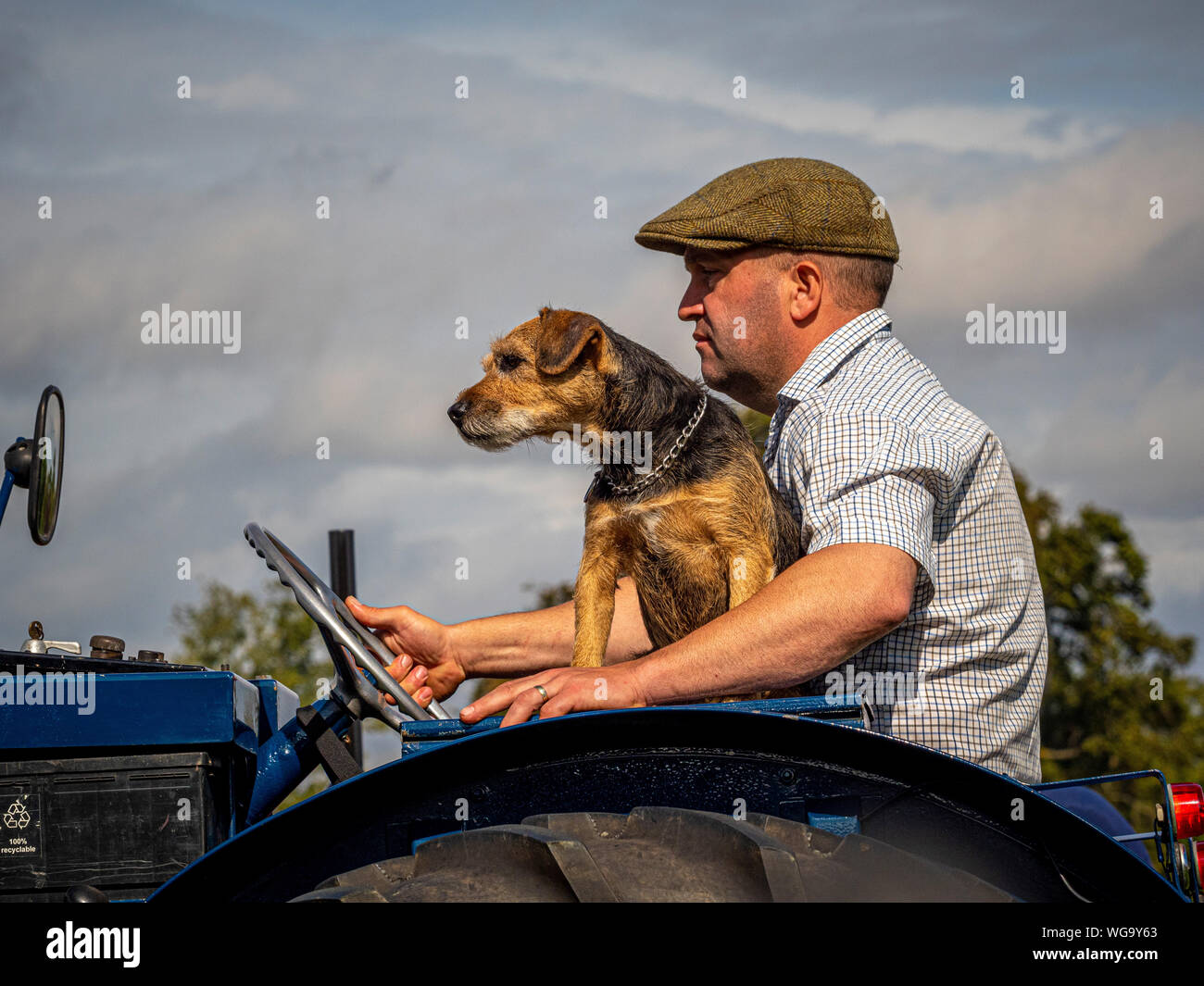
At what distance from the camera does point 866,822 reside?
1.93m

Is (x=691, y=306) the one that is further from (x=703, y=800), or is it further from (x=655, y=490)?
(x=703, y=800)

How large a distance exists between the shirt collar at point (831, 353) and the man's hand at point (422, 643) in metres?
1.34

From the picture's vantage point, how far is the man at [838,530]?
7.98 feet

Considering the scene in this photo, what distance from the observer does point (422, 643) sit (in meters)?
3.79

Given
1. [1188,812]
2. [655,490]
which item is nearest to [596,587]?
[655,490]

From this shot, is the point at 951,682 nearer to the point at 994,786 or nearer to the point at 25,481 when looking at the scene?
the point at 994,786

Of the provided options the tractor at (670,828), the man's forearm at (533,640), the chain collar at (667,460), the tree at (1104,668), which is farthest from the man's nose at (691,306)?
the tree at (1104,668)

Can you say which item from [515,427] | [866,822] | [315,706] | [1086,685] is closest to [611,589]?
[515,427]

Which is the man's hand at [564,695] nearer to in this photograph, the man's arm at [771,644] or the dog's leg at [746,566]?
the man's arm at [771,644]

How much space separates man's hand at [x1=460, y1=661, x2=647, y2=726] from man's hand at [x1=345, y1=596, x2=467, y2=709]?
128 centimetres

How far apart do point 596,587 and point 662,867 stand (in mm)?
1997

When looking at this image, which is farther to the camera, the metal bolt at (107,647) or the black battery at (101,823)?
the metal bolt at (107,647)

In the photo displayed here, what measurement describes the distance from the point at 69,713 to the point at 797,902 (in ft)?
5.55

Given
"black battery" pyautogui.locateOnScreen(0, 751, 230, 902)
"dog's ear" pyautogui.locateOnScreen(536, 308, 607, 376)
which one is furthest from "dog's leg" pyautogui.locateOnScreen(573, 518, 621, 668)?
"black battery" pyautogui.locateOnScreen(0, 751, 230, 902)
